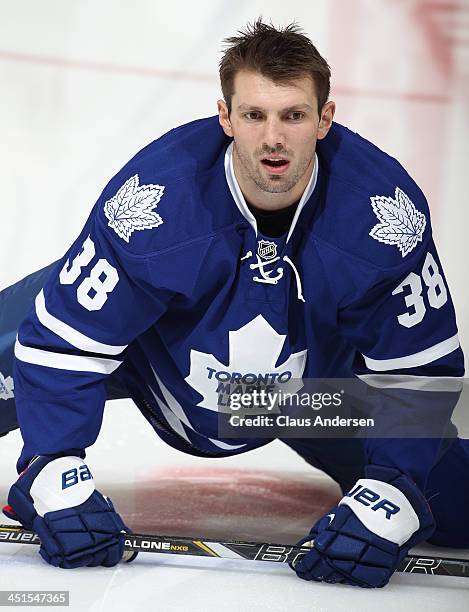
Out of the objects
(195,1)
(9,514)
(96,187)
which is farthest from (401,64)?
(9,514)

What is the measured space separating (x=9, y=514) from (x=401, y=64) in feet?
6.27

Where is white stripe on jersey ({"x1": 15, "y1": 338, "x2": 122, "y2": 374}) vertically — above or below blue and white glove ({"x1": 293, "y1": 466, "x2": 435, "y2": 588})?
above

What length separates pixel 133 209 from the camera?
6.14ft

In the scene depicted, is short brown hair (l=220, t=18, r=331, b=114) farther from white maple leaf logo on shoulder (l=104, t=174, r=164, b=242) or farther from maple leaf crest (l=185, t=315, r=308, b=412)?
maple leaf crest (l=185, t=315, r=308, b=412)

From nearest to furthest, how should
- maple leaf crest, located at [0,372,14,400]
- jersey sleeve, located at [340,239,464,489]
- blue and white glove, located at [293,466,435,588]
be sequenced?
blue and white glove, located at [293,466,435,588] → jersey sleeve, located at [340,239,464,489] → maple leaf crest, located at [0,372,14,400]

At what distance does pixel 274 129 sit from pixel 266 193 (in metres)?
0.10

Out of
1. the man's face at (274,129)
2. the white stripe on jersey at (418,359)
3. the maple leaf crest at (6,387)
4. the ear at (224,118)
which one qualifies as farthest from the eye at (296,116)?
the maple leaf crest at (6,387)

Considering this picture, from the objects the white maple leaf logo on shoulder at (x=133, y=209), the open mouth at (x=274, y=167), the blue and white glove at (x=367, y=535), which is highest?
the open mouth at (x=274, y=167)

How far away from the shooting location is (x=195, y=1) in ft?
11.8

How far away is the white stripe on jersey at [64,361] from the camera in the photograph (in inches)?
75.2

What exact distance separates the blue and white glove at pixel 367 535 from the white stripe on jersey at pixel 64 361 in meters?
0.41

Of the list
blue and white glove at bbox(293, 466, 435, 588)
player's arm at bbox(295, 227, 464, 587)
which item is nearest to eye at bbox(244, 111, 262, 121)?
player's arm at bbox(295, 227, 464, 587)

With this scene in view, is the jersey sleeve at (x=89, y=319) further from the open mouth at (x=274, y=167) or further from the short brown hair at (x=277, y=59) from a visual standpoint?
the short brown hair at (x=277, y=59)

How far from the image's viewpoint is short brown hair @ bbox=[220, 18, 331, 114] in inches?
73.2
